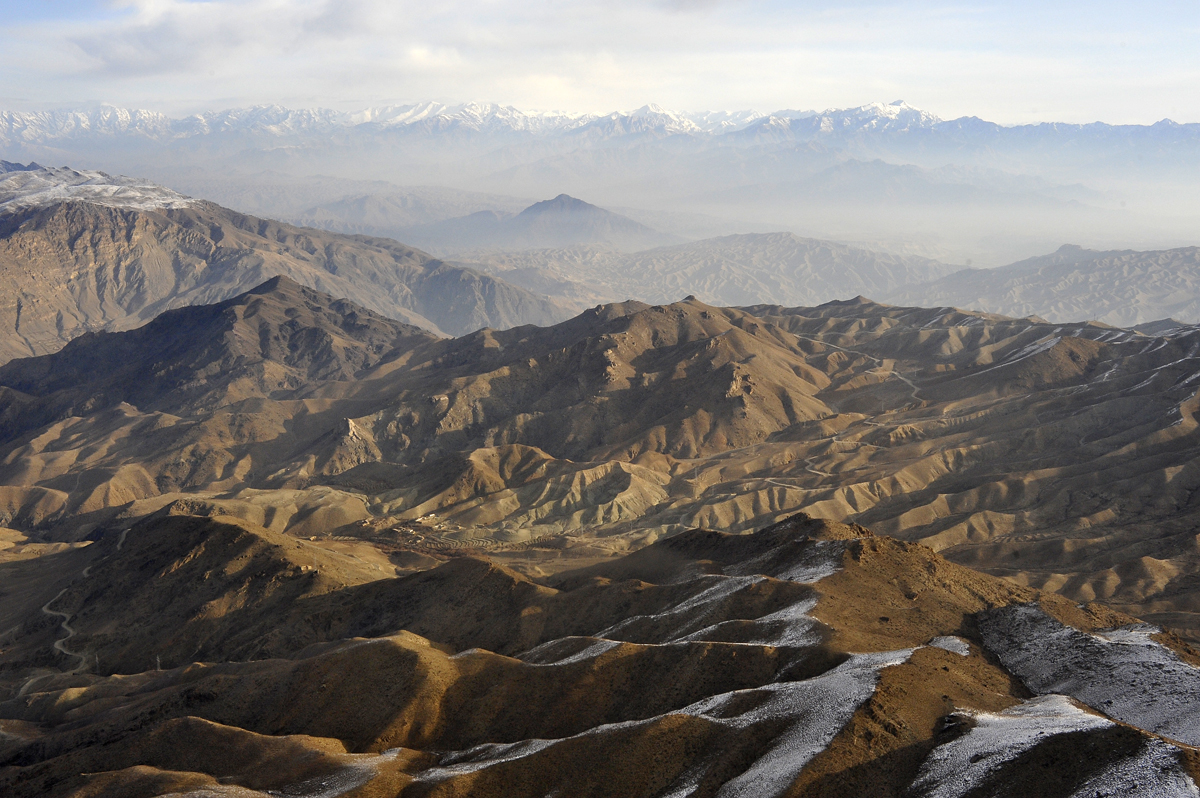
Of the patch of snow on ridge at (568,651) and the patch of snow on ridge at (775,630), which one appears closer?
the patch of snow on ridge at (775,630)

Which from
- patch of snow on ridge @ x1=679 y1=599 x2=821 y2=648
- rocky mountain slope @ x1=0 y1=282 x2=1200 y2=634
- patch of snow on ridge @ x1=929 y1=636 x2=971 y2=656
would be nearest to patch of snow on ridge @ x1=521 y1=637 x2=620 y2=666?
patch of snow on ridge @ x1=679 y1=599 x2=821 y2=648

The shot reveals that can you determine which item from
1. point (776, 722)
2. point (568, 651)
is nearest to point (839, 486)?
point (568, 651)

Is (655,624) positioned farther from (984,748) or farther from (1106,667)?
(1106,667)

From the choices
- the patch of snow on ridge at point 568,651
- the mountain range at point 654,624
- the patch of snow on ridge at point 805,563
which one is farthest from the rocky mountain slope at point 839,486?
the patch of snow on ridge at point 568,651

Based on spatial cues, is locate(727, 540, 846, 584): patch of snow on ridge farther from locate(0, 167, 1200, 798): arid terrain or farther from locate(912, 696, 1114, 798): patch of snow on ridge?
locate(912, 696, 1114, 798): patch of snow on ridge

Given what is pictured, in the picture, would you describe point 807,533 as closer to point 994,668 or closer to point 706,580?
point 706,580

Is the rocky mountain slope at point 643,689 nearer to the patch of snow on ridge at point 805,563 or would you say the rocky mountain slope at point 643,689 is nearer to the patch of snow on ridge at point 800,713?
the patch of snow on ridge at point 800,713
